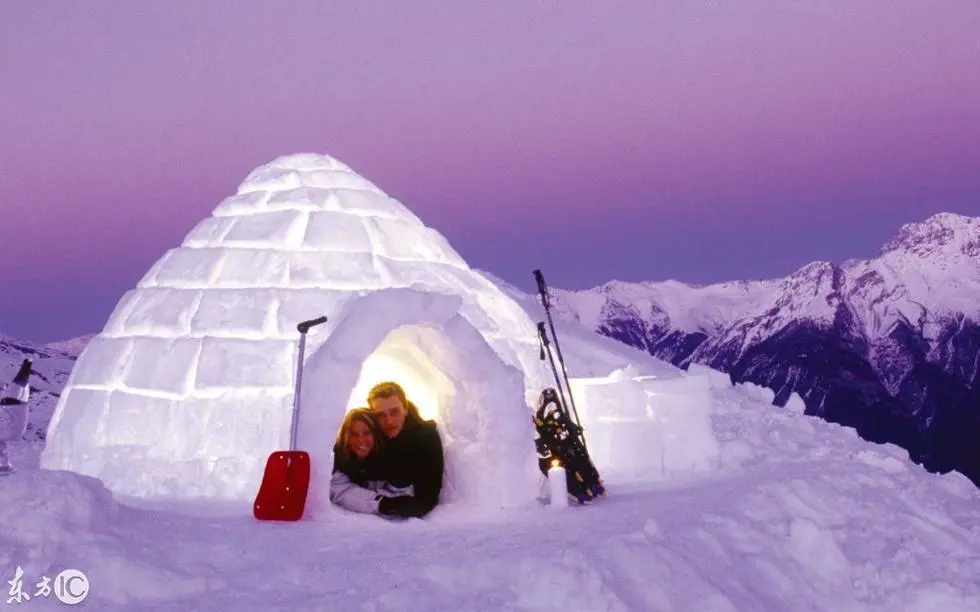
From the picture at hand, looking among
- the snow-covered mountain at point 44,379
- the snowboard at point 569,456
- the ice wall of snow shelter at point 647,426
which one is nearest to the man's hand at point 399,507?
the snowboard at point 569,456

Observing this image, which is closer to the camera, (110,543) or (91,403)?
(110,543)

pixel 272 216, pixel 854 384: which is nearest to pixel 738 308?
pixel 854 384

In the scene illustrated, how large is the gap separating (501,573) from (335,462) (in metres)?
2.35

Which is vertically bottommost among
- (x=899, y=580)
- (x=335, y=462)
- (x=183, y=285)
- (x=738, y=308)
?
(x=899, y=580)

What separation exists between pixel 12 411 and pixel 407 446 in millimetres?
2280

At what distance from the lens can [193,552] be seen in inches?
163

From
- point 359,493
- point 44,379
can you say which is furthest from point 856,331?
point 359,493

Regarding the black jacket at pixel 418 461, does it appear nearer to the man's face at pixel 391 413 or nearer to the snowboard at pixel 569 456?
the man's face at pixel 391 413

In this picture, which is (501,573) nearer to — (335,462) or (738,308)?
(335,462)

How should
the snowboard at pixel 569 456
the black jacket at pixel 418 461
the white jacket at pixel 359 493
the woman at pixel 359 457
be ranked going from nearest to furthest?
1. the white jacket at pixel 359 493
2. the black jacket at pixel 418 461
3. the woman at pixel 359 457
4. the snowboard at pixel 569 456

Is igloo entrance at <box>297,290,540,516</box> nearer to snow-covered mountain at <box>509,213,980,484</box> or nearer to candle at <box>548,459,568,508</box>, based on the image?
candle at <box>548,459,568,508</box>

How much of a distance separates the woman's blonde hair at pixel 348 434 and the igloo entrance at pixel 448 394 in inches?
4.8

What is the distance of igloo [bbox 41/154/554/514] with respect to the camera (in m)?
5.90

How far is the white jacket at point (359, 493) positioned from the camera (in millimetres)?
5617
